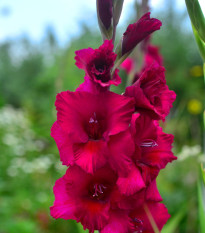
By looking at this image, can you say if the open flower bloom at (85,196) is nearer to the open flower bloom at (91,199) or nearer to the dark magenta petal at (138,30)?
the open flower bloom at (91,199)

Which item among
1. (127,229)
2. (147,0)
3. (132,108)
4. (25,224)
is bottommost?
(25,224)

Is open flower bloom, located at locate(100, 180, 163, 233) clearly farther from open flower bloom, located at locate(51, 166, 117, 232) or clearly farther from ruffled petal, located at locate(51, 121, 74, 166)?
ruffled petal, located at locate(51, 121, 74, 166)

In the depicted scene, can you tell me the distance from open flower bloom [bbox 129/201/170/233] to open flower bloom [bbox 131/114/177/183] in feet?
Answer: 0.34

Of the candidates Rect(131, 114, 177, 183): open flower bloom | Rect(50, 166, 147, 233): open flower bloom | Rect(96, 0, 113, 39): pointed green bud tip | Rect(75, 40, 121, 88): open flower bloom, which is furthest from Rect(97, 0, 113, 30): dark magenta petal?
Rect(50, 166, 147, 233): open flower bloom

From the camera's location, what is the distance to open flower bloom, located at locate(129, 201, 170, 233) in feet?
2.67

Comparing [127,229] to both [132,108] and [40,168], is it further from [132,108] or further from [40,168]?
[40,168]

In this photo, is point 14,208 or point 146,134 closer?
point 146,134

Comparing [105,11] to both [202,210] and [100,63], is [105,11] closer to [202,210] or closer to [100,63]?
[100,63]

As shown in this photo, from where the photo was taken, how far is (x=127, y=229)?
76 cm

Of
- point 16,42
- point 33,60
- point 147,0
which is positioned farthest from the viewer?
point 16,42

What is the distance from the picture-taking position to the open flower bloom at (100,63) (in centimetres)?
72

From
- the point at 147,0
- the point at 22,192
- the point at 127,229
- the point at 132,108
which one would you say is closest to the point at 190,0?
the point at 132,108

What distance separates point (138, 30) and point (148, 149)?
27cm

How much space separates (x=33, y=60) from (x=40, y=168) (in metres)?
10.4
